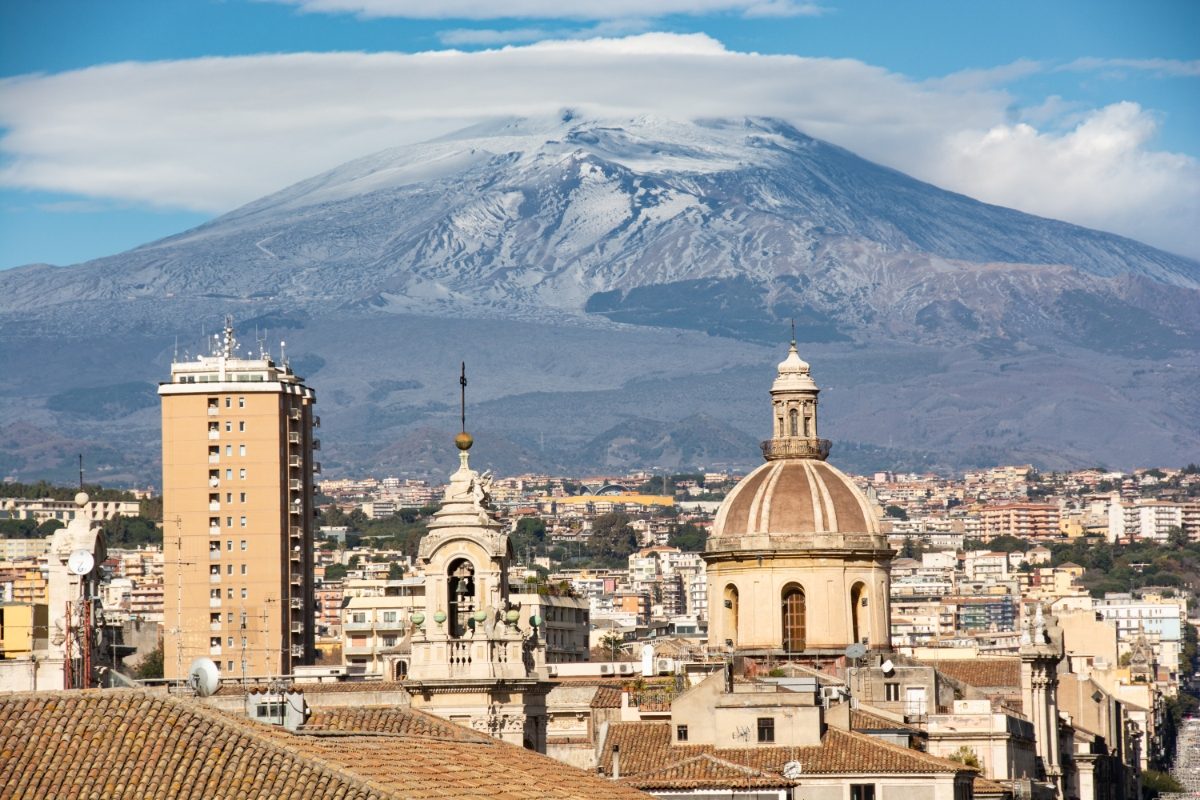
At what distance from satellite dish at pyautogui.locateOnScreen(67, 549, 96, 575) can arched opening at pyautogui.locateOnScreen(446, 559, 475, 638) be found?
8764 mm

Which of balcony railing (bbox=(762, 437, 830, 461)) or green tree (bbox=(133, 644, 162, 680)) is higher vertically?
balcony railing (bbox=(762, 437, 830, 461))

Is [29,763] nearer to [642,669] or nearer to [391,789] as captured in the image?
[391,789]

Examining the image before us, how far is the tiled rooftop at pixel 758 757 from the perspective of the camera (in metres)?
58.8

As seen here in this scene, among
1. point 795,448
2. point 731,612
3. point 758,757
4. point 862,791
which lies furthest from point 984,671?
point 758,757

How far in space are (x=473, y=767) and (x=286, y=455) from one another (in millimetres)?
144076

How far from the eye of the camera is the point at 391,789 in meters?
34.6

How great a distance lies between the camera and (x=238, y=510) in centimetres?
18038

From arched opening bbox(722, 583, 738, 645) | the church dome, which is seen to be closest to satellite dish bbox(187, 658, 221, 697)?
arched opening bbox(722, 583, 738, 645)

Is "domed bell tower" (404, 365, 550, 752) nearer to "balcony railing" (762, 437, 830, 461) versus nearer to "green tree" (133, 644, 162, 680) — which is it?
"balcony railing" (762, 437, 830, 461)

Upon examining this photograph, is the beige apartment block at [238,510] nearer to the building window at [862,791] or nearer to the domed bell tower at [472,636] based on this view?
the building window at [862,791]

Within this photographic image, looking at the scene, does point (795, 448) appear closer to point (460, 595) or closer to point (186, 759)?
point (460, 595)

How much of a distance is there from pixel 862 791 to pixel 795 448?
3744cm

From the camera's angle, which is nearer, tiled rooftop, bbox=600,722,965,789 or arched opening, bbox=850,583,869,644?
tiled rooftop, bbox=600,722,965,789

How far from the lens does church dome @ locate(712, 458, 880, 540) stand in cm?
9569
